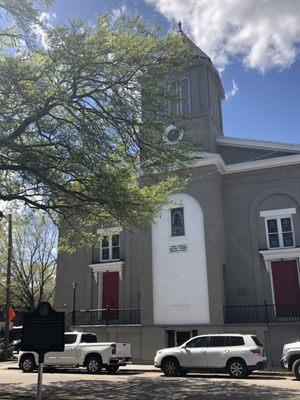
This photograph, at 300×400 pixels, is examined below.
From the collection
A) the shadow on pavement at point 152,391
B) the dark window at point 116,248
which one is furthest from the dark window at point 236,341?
the dark window at point 116,248

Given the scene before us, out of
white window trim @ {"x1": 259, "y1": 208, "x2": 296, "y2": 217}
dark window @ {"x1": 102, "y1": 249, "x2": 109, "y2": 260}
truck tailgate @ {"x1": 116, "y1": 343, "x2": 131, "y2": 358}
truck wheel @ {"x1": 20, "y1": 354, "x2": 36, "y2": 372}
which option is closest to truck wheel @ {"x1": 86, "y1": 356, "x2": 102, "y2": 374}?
truck tailgate @ {"x1": 116, "y1": 343, "x2": 131, "y2": 358}

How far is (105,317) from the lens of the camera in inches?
1104

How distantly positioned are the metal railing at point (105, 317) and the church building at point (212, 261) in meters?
0.06

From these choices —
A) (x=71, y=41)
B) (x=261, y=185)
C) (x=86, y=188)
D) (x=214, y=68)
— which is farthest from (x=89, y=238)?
(x=214, y=68)

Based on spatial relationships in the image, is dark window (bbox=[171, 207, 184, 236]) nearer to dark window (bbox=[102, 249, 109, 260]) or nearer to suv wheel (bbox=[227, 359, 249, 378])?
dark window (bbox=[102, 249, 109, 260])

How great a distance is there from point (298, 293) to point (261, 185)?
21.2 feet

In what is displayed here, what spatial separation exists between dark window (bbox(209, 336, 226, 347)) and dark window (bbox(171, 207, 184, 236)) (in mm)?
9571

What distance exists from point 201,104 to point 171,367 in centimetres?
1706

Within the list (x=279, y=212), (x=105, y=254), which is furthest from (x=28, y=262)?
(x=279, y=212)

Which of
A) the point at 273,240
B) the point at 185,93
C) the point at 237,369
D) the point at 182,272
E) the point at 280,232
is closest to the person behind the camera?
the point at 237,369

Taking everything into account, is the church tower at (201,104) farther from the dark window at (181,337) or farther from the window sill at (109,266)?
the dark window at (181,337)

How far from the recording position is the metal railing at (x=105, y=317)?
88.1 ft

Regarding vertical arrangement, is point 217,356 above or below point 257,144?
below

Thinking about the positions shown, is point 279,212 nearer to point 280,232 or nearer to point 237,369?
point 280,232
